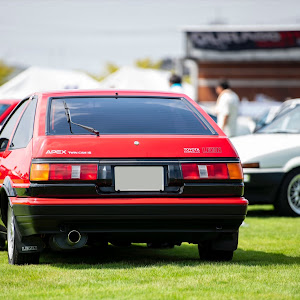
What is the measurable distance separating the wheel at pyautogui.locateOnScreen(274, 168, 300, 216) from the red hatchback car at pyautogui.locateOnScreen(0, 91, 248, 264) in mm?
5012

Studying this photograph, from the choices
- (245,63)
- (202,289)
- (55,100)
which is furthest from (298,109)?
(245,63)

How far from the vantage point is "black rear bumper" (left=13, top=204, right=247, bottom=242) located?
6.37 meters

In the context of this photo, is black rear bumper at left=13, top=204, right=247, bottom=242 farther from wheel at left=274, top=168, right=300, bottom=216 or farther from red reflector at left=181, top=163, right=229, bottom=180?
wheel at left=274, top=168, right=300, bottom=216

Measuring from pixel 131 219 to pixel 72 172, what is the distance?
1.80 ft

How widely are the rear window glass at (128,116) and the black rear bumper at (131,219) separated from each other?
0.67 metres

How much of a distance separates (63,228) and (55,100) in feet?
4.00

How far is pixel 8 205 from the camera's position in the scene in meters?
7.22

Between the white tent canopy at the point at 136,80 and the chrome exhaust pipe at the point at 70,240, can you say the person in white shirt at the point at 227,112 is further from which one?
the white tent canopy at the point at 136,80

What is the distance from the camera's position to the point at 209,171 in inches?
257

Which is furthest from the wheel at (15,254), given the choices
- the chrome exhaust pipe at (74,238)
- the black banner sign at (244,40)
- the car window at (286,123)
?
the black banner sign at (244,40)

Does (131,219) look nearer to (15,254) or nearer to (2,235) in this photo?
(15,254)

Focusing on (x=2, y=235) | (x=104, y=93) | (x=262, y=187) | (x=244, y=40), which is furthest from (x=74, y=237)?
(x=244, y=40)

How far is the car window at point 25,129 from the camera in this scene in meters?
7.01

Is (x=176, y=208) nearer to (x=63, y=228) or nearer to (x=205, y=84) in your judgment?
(x=63, y=228)
